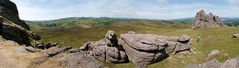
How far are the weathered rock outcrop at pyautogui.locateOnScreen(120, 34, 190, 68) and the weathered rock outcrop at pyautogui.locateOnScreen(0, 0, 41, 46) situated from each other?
73.4ft

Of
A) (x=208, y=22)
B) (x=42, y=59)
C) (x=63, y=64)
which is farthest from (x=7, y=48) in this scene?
(x=208, y=22)

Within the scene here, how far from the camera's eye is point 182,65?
7056cm

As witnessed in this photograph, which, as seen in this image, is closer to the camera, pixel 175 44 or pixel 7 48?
pixel 7 48

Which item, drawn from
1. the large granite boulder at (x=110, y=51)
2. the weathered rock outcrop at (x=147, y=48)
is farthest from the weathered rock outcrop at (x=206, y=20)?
the large granite boulder at (x=110, y=51)

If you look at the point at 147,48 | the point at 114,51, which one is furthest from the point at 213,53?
the point at 114,51

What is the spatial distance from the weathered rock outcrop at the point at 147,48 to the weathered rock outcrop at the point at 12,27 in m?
22.4

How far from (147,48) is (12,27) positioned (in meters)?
29.5

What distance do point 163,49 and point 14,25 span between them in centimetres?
3282

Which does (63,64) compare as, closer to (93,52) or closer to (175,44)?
(93,52)

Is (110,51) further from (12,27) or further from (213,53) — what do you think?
(12,27)

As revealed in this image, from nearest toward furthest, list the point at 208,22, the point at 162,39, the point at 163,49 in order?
1. the point at 163,49
2. the point at 162,39
3. the point at 208,22

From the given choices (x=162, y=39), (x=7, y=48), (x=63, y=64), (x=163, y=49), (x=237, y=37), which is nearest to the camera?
(x=63, y=64)

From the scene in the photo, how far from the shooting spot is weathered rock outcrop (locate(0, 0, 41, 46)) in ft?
254

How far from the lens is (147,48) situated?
239ft
